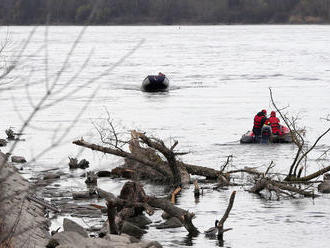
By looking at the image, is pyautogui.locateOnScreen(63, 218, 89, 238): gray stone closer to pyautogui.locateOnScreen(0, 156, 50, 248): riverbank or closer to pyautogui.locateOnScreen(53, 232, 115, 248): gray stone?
pyautogui.locateOnScreen(0, 156, 50, 248): riverbank

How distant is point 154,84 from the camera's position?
199ft

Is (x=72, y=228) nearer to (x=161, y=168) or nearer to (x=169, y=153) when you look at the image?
(x=169, y=153)

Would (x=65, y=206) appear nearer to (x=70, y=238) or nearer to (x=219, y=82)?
(x=70, y=238)

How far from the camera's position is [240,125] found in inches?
1570

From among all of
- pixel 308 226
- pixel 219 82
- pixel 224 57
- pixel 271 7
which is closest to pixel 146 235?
pixel 308 226

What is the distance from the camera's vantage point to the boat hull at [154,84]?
199 ft

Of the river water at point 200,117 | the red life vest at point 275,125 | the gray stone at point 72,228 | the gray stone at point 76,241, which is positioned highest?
the gray stone at point 76,241

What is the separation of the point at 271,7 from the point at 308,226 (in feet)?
612

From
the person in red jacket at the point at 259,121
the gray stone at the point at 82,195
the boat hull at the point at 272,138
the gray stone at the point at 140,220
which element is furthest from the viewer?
the boat hull at the point at 272,138

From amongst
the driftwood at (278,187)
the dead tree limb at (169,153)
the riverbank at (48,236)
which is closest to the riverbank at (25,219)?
the riverbank at (48,236)

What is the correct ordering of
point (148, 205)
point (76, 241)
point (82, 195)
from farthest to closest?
point (82, 195)
point (148, 205)
point (76, 241)

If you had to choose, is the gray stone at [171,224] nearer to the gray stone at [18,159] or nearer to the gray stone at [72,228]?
the gray stone at [72,228]

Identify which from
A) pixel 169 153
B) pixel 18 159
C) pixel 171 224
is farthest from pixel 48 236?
pixel 18 159

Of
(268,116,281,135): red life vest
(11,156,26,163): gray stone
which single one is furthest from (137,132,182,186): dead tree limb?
(268,116,281,135): red life vest
